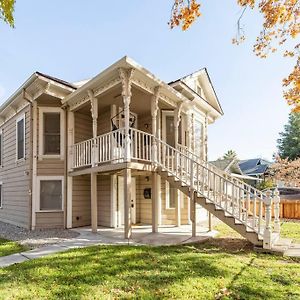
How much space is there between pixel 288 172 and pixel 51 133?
26535 millimetres

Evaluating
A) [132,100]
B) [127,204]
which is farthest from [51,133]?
[127,204]

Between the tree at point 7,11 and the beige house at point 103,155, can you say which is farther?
the beige house at point 103,155

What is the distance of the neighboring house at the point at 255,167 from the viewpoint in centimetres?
3798

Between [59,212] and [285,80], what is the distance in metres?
9.81

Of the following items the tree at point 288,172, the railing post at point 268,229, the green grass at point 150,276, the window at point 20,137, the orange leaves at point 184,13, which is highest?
the orange leaves at point 184,13

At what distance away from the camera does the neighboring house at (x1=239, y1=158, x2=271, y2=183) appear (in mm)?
37978

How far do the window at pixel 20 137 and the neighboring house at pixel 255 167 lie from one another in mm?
31100

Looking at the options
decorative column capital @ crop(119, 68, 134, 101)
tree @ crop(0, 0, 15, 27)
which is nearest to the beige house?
decorative column capital @ crop(119, 68, 134, 101)

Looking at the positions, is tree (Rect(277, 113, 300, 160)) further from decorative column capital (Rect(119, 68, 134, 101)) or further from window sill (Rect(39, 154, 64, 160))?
decorative column capital (Rect(119, 68, 134, 101))

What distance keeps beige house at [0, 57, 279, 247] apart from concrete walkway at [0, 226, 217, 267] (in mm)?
457

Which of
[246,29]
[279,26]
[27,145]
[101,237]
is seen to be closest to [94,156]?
[101,237]

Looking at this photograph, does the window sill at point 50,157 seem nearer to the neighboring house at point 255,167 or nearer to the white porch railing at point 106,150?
the white porch railing at point 106,150

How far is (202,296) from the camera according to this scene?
4137 mm

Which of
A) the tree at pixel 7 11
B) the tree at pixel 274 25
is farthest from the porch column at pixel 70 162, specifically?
the tree at pixel 7 11
